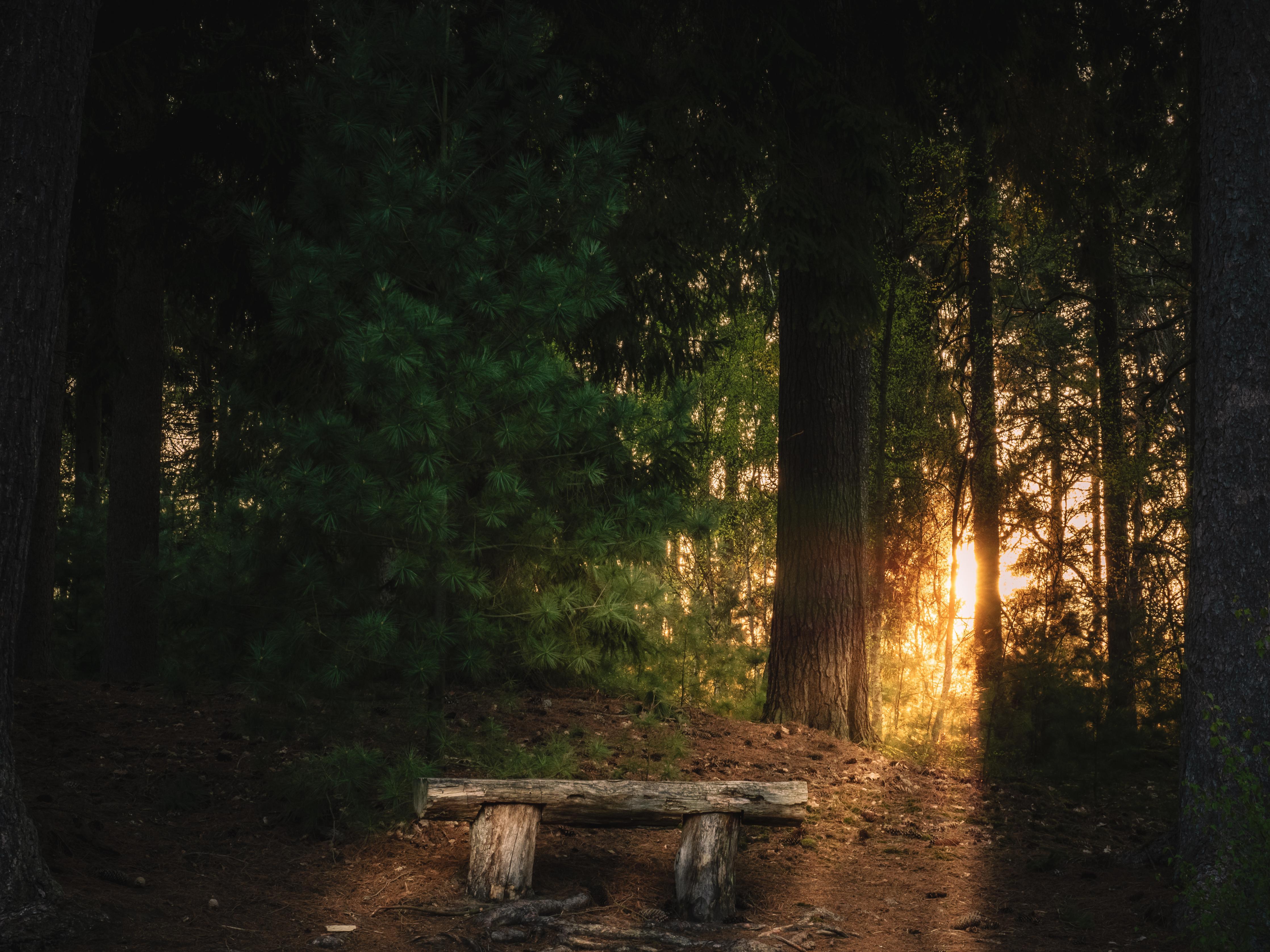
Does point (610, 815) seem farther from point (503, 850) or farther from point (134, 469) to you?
point (134, 469)

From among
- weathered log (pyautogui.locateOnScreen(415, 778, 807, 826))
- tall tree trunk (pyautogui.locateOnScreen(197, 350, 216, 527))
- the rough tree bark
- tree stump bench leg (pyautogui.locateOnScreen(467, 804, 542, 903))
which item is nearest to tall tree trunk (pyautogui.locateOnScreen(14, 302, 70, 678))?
tall tree trunk (pyautogui.locateOnScreen(197, 350, 216, 527))

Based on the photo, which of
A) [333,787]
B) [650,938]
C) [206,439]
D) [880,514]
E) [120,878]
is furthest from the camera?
[206,439]

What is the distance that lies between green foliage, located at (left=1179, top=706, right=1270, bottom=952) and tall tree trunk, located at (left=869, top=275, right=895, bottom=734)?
13.0 feet

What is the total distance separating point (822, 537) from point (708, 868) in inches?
163

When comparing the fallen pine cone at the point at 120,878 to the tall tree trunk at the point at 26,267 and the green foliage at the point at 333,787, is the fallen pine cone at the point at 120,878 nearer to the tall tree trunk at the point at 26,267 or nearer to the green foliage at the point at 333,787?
the tall tree trunk at the point at 26,267

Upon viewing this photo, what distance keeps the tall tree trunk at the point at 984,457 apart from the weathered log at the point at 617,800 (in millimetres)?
9186

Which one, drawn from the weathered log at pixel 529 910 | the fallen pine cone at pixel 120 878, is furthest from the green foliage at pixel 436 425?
the weathered log at pixel 529 910

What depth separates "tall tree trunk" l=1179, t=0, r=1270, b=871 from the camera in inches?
206

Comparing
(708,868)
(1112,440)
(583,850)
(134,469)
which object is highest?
(1112,440)

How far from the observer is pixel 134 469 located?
9820 mm

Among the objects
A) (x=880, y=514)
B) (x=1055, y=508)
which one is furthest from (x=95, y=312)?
(x=1055, y=508)

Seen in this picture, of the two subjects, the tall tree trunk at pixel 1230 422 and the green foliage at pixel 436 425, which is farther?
the green foliage at pixel 436 425

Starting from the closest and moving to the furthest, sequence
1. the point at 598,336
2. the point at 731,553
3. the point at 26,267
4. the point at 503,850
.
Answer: the point at 26,267 → the point at 503,850 → the point at 598,336 → the point at 731,553

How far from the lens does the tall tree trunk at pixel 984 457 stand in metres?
14.6
